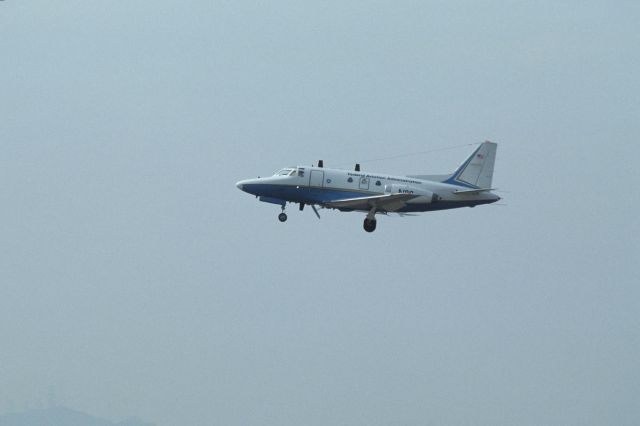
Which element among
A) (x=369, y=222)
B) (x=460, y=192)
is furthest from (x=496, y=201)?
(x=369, y=222)

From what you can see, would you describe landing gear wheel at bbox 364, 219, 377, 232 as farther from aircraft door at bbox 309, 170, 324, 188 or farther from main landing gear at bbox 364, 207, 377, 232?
aircraft door at bbox 309, 170, 324, 188

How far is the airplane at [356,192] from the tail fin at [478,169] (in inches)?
108

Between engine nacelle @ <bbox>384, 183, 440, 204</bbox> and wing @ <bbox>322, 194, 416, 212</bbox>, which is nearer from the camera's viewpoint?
wing @ <bbox>322, 194, 416, 212</bbox>

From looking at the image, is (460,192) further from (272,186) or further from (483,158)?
(272,186)

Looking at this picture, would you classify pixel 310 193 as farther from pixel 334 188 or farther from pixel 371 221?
pixel 371 221

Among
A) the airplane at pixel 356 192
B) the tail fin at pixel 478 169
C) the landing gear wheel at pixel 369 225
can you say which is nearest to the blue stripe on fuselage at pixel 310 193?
the airplane at pixel 356 192

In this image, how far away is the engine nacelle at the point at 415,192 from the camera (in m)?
98.4

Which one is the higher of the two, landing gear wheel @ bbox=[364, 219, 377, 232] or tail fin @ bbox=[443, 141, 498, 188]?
tail fin @ bbox=[443, 141, 498, 188]

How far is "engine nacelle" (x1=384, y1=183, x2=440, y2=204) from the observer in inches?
3873

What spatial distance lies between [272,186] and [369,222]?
767 cm

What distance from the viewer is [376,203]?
97.8m

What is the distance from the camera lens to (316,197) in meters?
98.6

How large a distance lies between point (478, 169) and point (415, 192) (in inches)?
304

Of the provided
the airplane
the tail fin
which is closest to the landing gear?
the airplane
